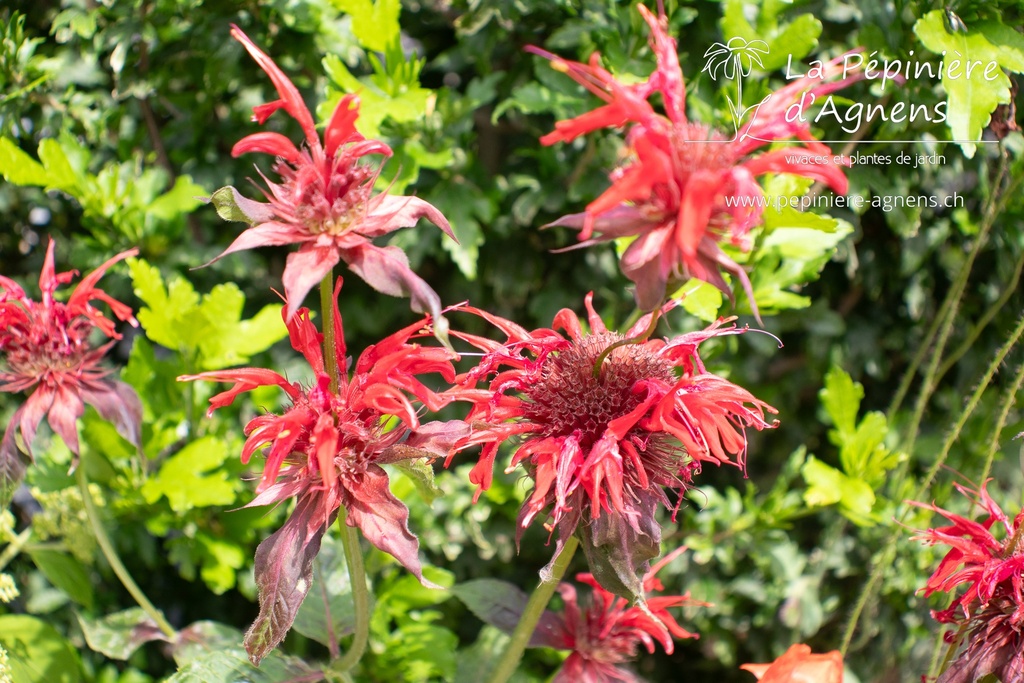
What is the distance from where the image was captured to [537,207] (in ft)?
3.95

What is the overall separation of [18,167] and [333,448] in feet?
2.36

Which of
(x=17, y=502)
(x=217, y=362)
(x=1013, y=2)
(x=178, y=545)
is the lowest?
(x=17, y=502)

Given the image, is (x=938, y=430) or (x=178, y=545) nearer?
(x=178, y=545)

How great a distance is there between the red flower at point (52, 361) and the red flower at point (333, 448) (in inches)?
11.1

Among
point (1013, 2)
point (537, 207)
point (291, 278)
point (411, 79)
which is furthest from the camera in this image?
point (537, 207)

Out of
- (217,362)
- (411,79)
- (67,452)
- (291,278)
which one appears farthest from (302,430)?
(67,452)

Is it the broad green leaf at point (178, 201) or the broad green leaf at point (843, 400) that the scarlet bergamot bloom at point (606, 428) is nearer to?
the broad green leaf at point (843, 400)

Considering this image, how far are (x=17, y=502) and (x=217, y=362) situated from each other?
660 millimetres

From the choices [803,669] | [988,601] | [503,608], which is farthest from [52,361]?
[988,601]

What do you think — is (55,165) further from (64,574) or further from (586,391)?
(586,391)

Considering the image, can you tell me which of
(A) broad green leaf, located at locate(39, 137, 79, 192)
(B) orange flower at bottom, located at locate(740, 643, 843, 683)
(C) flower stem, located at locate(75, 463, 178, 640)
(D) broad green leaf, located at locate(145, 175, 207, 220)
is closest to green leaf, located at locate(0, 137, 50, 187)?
(A) broad green leaf, located at locate(39, 137, 79, 192)

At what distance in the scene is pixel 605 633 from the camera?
35.6 inches

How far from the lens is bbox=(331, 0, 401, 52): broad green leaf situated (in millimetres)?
1030

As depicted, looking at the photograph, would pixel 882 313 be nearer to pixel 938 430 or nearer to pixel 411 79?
pixel 938 430
